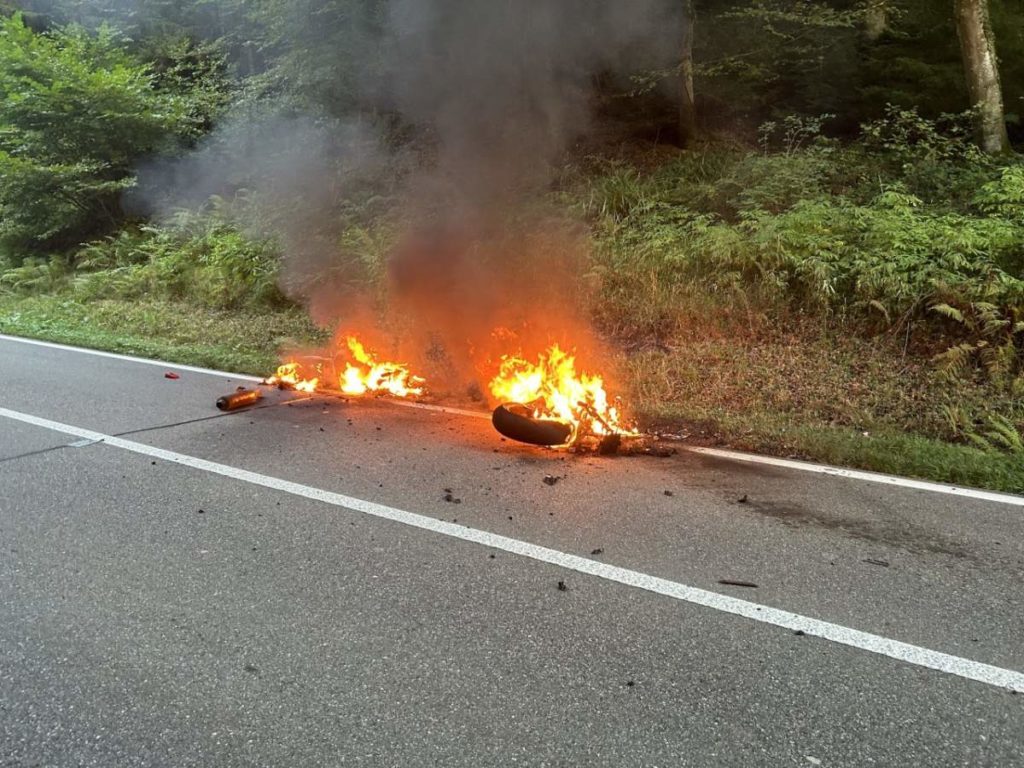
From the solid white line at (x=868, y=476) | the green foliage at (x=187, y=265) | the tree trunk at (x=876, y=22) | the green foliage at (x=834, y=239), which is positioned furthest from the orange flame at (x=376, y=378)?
the tree trunk at (x=876, y=22)

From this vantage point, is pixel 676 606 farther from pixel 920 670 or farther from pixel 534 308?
pixel 534 308

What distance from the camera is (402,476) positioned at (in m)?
3.78

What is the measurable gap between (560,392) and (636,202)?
15.1 ft

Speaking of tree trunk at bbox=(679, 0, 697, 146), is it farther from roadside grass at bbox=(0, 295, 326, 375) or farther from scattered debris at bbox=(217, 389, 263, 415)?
scattered debris at bbox=(217, 389, 263, 415)

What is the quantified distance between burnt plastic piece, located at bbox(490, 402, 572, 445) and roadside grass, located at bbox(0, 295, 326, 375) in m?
3.20

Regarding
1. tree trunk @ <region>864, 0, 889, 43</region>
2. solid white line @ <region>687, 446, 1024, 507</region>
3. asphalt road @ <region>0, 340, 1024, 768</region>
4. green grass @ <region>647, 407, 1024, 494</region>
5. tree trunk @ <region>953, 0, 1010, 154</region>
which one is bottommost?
asphalt road @ <region>0, 340, 1024, 768</region>

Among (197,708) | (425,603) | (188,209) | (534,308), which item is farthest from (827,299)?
(188,209)

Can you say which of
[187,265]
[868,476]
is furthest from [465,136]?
[187,265]

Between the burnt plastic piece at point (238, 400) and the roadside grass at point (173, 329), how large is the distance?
1.20 m

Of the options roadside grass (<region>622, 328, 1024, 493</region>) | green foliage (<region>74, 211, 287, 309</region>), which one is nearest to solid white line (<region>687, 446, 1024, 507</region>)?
roadside grass (<region>622, 328, 1024, 493</region>)

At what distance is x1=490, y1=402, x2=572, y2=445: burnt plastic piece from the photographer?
13.8 ft

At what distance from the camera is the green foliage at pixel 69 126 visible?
12.9 metres

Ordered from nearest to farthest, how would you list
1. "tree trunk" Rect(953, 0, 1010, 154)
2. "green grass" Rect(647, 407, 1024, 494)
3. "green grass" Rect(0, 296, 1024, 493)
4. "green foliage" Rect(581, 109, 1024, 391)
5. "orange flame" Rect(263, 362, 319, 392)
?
1. "green grass" Rect(647, 407, 1024, 494)
2. "green grass" Rect(0, 296, 1024, 493)
3. "green foliage" Rect(581, 109, 1024, 391)
4. "orange flame" Rect(263, 362, 319, 392)
5. "tree trunk" Rect(953, 0, 1010, 154)

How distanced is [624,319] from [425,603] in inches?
192
